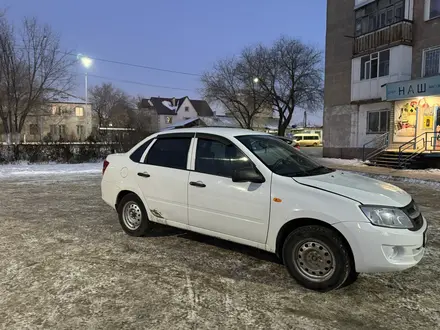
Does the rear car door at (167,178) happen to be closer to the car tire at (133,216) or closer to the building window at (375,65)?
the car tire at (133,216)

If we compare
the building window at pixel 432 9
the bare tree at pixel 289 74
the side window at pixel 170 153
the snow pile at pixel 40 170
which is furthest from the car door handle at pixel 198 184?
the bare tree at pixel 289 74

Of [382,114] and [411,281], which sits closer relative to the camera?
[411,281]

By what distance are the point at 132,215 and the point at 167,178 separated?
1097 millimetres

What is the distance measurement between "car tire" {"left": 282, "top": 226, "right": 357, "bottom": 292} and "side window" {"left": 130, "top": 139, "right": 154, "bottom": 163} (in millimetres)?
2670

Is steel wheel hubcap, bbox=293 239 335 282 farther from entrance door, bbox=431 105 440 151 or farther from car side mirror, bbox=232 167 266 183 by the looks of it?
entrance door, bbox=431 105 440 151

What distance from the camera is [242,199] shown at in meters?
4.17

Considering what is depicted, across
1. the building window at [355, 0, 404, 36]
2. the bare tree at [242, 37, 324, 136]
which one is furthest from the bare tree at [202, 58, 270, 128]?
the building window at [355, 0, 404, 36]

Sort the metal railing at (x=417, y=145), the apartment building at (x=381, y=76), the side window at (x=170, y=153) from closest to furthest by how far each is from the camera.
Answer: the side window at (x=170, y=153) → the metal railing at (x=417, y=145) → the apartment building at (x=381, y=76)

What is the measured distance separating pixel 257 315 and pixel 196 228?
66.4 inches

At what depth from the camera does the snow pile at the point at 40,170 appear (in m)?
15.0

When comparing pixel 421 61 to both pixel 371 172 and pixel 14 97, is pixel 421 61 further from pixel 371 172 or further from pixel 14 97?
pixel 14 97

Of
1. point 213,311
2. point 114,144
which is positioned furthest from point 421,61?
point 213,311

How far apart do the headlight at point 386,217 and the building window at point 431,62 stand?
17.8 meters

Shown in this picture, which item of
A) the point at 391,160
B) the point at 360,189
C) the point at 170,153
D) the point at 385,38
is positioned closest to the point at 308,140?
the point at 385,38
